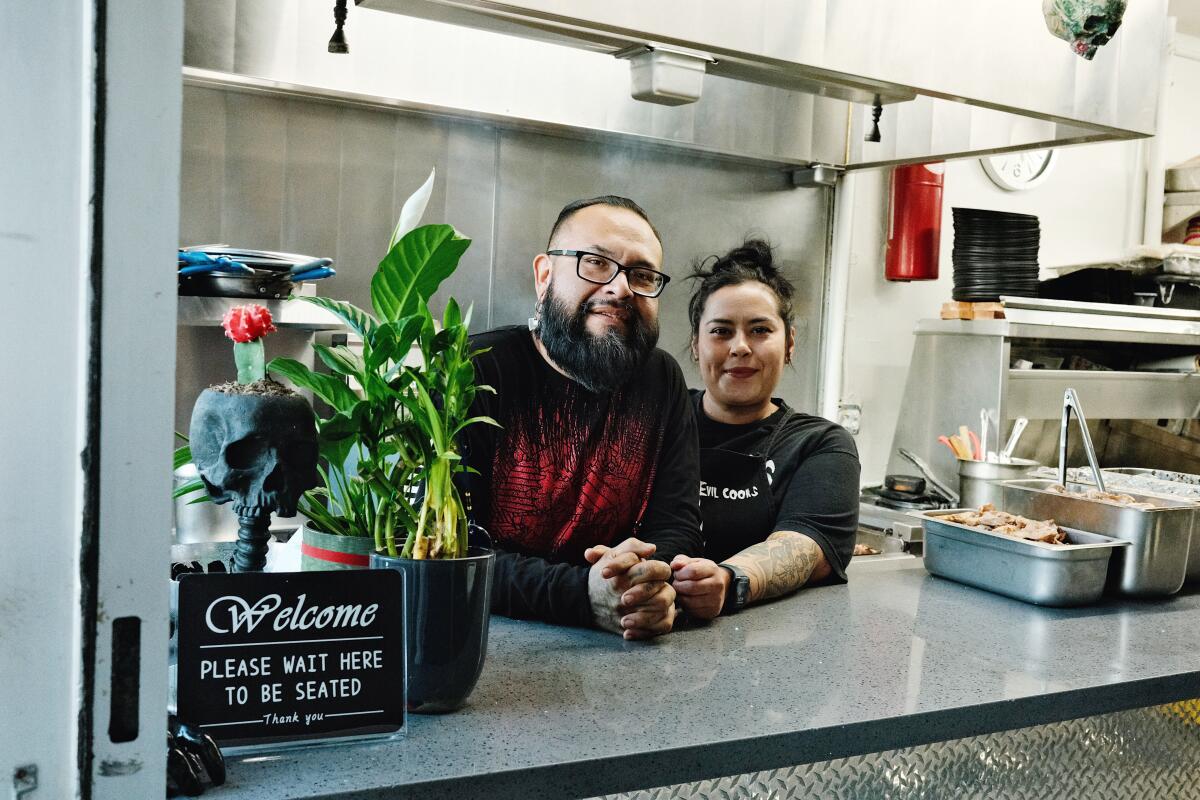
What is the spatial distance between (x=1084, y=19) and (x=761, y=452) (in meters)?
1.09

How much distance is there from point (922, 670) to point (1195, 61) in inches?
197

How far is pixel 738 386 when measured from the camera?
244 centimetres

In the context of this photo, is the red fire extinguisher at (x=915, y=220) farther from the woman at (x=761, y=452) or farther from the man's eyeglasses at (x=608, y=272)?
the man's eyeglasses at (x=608, y=272)

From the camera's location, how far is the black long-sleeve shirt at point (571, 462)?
6.18 ft

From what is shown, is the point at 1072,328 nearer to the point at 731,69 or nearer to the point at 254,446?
the point at 731,69

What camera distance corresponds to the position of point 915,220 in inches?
161

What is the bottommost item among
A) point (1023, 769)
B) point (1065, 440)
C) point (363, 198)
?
point (1023, 769)

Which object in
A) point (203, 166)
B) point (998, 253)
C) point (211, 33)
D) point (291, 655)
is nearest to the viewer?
point (291, 655)

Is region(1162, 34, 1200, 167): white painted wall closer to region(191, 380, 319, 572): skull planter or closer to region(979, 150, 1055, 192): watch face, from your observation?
region(979, 150, 1055, 192): watch face

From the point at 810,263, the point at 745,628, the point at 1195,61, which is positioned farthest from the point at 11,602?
the point at 1195,61

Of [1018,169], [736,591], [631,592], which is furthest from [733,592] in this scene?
[1018,169]

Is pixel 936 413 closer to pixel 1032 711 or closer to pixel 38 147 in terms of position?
pixel 1032 711

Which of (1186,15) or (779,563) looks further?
(1186,15)

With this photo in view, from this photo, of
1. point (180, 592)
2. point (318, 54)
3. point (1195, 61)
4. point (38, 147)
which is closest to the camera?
point (38, 147)
